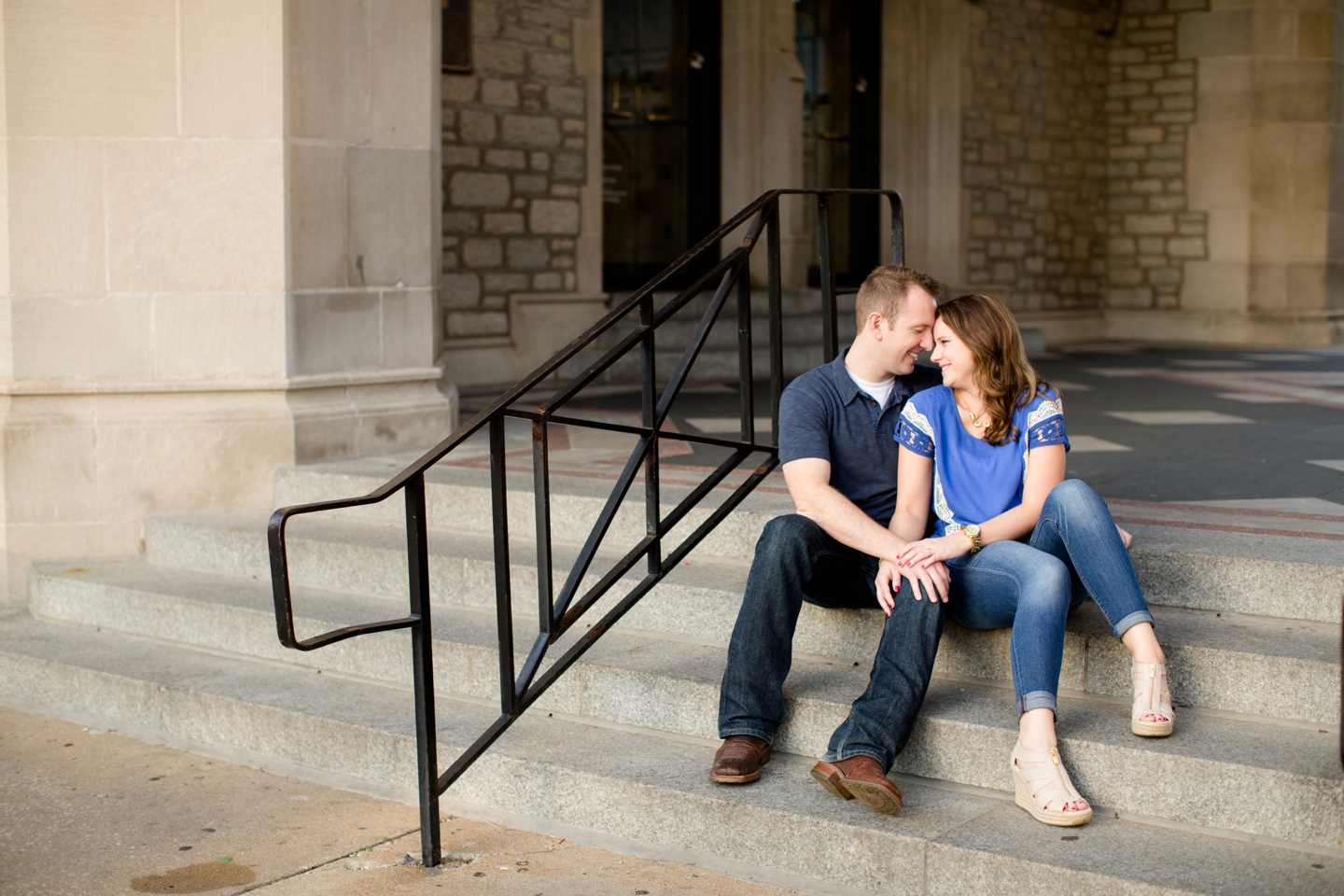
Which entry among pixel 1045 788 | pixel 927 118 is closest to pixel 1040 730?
pixel 1045 788

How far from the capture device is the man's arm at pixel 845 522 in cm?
301

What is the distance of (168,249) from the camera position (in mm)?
5211

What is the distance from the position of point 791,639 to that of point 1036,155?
1112 centimetres

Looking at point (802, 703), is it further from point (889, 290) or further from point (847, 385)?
point (889, 290)

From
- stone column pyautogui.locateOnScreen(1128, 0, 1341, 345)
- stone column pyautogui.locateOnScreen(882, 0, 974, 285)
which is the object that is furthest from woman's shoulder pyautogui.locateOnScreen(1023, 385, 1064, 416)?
stone column pyautogui.locateOnScreen(1128, 0, 1341, 345)

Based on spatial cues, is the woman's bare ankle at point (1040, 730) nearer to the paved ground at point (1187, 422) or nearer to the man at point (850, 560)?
the man at point (850, 560)

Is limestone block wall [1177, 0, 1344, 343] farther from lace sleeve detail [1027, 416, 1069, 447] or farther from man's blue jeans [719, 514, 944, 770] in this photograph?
man's blue jeans [719, 514, 944, 770]

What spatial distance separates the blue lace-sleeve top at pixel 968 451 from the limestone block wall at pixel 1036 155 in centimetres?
966

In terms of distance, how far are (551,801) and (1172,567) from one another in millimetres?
1584

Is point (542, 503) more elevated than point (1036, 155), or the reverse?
point (1036, 155)

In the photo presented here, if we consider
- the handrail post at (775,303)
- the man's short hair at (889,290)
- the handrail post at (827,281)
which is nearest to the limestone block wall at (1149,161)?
the handrail post at (827,281)

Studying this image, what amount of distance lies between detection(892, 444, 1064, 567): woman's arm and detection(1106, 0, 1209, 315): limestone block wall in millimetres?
11431

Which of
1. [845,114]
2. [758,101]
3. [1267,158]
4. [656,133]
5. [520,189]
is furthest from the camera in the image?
[1267,158]

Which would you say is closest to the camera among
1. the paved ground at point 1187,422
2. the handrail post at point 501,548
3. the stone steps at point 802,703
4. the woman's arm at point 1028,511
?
the stone steps at point 802,703
